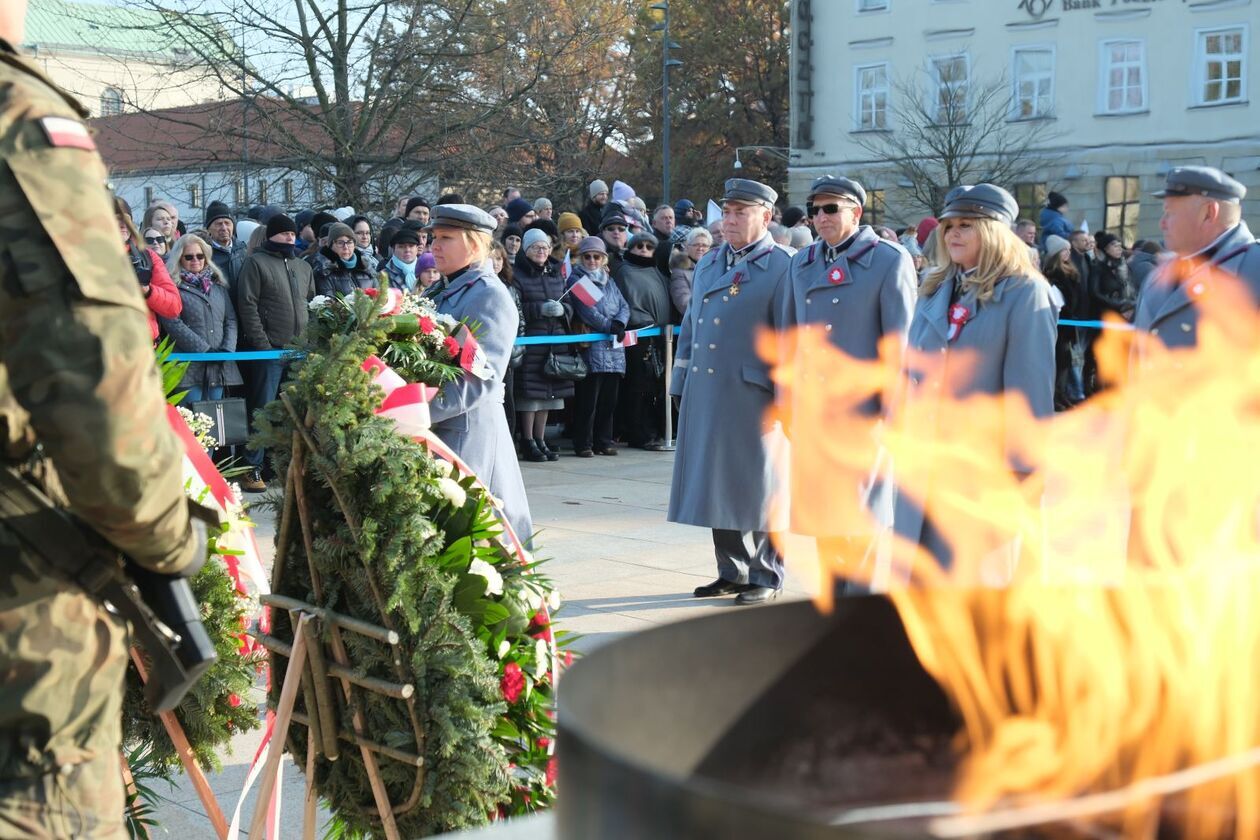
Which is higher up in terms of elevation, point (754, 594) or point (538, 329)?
point (538, 329)

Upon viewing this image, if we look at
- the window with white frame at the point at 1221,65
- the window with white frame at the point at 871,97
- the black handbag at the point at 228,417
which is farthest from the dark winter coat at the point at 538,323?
the window with white frame at the point at 871,97

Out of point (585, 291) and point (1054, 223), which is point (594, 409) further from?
point (1054, 223)

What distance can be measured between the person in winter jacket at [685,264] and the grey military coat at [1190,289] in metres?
7.59

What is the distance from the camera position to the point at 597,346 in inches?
515

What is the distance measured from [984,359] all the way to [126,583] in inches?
171

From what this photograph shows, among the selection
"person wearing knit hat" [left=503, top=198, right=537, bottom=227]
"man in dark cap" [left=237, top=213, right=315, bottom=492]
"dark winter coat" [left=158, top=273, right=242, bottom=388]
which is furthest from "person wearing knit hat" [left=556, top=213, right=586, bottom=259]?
"dark winter coat" [left=158, top=273, right=242, bottom=388]

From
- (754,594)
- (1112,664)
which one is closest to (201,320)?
(754,594)

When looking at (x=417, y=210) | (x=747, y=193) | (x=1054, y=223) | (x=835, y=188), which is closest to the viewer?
(x=835, y=188)

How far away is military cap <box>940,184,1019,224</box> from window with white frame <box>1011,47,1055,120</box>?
34.1 metres

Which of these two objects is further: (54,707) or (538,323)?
(538,323)

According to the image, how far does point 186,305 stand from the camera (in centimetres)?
1053

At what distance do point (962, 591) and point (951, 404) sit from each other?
444 centimetres

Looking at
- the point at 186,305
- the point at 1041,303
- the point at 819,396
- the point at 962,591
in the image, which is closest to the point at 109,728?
the point at 962,591

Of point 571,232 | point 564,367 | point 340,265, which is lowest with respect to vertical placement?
point 564,367
